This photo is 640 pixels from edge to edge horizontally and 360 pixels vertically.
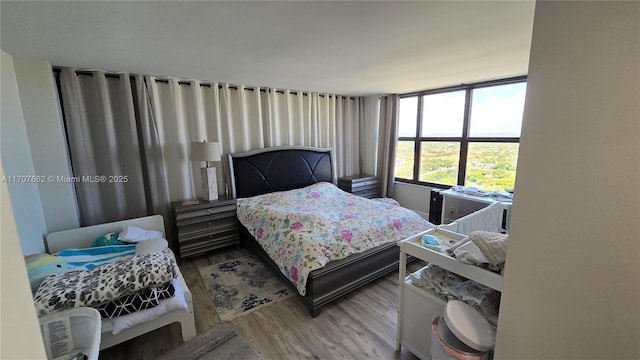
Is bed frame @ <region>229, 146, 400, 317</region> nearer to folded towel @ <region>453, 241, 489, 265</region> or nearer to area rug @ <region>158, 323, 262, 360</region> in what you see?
area rug @ <region>158, 323, 262, 360</region>

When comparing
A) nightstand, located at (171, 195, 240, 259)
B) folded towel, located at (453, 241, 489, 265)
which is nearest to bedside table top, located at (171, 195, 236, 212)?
nightstand, located at (171, 195, 240, 259)

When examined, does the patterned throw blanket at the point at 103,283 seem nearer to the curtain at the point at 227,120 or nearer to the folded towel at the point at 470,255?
the curtain at the point at 227,120

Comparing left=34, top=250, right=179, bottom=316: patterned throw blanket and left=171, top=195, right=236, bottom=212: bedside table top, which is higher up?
left=171, top=195, right=236, bottom=212: bedside table top

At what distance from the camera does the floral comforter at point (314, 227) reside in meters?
2.17

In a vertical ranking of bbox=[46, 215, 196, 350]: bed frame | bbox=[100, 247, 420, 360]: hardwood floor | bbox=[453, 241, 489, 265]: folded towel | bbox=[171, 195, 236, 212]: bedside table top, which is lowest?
bbox=[100, 247, 420, 360]: hardwood floor

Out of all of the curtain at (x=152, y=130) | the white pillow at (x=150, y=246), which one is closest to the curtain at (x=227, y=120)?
the curtain at (x=152, y=130)

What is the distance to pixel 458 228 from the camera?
188cm

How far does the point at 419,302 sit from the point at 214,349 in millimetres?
1475

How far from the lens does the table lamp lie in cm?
303

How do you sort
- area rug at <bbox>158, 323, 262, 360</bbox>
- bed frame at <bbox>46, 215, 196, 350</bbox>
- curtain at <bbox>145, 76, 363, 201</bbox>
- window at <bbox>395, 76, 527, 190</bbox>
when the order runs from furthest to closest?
window at <bbox>395, 76, 527, 190</bbox>, curtain at <bbox>145, 76, 363, 201</bbox>, area rug at <bbox>158, 323, 262, 360</bbox>, bed frame at <bbox>46, 215, 196, 350</bbox>

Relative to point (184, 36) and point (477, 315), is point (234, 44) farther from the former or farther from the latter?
point (477, 315)

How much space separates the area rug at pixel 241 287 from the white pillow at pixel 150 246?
1.97 feet

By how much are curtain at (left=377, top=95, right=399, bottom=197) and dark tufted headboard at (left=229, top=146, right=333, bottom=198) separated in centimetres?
106

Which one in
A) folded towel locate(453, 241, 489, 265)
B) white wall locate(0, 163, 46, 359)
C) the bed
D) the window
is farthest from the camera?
the window
